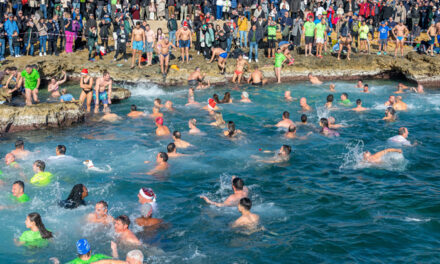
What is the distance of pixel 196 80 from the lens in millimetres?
25016

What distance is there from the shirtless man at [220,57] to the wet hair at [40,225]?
16699 mm

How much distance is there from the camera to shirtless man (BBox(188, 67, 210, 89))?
80.3 ft

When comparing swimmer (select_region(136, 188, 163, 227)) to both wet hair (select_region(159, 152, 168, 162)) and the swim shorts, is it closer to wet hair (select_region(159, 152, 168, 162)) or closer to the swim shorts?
wet hair (select_region(159, 152, 168, 162))

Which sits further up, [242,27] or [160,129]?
[242,27]

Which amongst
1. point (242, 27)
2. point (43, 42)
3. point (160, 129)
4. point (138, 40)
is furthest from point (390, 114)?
point (43, 42)

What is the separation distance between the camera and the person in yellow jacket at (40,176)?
12492mm

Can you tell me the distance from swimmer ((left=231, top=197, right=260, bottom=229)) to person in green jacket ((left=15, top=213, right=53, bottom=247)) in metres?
3.96

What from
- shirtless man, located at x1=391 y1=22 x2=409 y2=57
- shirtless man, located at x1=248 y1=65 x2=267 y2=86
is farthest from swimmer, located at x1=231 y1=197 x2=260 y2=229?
shirtless man, located at x1=391 y1=22 x2=409 y2=57

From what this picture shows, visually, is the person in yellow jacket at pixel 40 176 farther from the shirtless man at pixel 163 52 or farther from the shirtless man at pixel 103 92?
the shirtless man at pixel 163 52

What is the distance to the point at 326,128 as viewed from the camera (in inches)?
671

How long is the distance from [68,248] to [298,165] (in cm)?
739

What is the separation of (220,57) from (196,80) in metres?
1.76

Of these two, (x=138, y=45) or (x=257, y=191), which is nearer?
(x=257, y=191)

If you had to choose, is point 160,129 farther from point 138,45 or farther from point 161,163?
point 138,45
